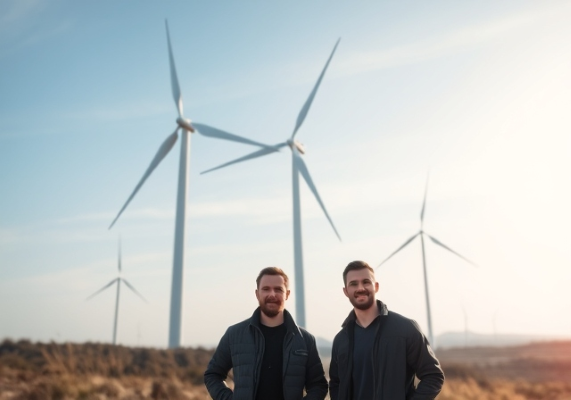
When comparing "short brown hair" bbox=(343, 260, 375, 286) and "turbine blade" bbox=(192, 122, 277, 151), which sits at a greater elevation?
"turbine blade" bbox=(192, 122, 277, 151)

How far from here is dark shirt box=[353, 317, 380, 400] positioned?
17.7 feet

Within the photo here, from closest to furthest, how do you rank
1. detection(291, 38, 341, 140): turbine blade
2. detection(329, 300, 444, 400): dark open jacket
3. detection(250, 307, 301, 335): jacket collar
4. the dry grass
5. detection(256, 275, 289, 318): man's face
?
detection(329, 300, 444, 400): dark open jacket
detection(256, 275, 289, 318): man's face
detection(250, 307, 301, 335): jacket collar
the dry grass
detection(291, 38, 341, 140): turbine blade

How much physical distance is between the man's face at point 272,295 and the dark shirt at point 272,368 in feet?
0.89

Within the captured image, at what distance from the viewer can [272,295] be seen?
575 cm

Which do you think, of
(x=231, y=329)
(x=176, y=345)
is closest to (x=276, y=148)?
(x=176, y=345)

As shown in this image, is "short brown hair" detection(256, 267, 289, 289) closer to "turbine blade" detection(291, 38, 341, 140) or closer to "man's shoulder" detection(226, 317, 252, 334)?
"man's shoulder" detection(226, 317, 252, 334)

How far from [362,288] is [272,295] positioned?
98 centimetres

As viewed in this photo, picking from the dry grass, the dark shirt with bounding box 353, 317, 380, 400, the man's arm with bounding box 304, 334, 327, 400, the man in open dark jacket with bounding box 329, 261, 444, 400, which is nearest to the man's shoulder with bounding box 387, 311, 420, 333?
the man in open dark jacket with bounding box 329, 261, 444, 400

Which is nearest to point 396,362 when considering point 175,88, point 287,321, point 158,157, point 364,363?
point 364,363

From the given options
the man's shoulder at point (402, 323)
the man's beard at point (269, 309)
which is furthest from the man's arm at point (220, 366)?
the man's shoulder at point (402, 323)

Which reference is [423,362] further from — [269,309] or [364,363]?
[269,309]

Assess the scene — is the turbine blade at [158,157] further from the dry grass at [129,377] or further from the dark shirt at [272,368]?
the dark shirt at [272,368]

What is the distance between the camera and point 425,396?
5.30 meters

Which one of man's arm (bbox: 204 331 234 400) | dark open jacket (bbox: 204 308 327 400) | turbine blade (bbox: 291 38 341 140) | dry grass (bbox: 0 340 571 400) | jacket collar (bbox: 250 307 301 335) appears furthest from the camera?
turbine blade (bbox: 291 38 341 140)
